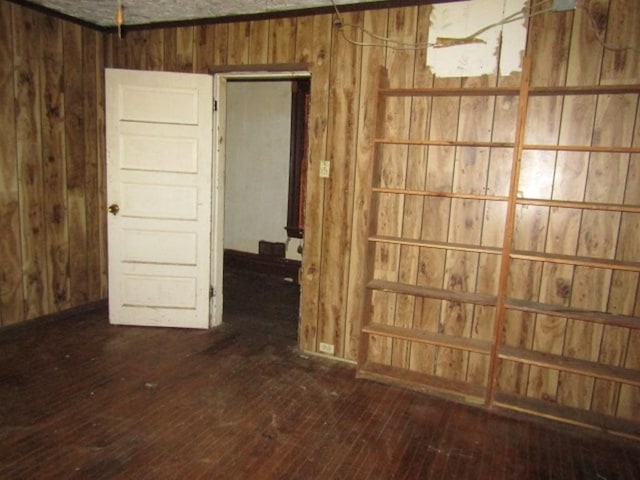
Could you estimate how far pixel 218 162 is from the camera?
11.7ft

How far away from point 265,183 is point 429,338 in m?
3.59

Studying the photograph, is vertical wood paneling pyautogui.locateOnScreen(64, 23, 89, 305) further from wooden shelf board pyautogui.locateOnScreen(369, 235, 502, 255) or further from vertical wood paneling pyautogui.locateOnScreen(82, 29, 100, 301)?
wooden shelf board pyautogui.locateOnScreen(369, 235, 502, 255)

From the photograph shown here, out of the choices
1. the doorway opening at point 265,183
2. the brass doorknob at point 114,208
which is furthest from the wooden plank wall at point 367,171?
the doorway opening at point 265,183

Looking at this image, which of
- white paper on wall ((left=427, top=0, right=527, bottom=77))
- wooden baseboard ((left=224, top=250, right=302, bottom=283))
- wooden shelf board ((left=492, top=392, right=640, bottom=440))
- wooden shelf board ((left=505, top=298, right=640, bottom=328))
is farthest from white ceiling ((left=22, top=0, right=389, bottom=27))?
wooden baseboard ((left=224, top=250, right=302, bottom=283))

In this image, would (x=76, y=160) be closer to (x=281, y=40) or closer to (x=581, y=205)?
(x=281, y=40)

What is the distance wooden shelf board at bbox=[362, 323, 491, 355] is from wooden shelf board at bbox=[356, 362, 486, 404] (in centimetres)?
28

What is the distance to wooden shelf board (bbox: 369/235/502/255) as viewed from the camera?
2.63 meters

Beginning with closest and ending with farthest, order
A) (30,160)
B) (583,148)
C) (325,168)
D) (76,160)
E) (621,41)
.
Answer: (583,148)
(621,41)
(325,168)
(30,160)
(76,160)

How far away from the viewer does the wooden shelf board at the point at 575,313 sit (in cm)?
239

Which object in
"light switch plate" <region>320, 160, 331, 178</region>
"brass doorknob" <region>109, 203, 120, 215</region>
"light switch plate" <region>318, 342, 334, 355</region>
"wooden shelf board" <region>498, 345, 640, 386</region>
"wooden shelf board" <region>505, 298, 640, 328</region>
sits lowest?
"light switch plate" <region>318, 342, 334, 355</region>

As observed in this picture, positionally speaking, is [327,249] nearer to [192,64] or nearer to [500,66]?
[500,66]

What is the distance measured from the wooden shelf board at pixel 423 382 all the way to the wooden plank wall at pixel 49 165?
2.65 m

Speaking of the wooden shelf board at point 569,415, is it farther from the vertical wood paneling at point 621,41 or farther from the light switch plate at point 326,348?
the vertical wood paneling at point 621,41

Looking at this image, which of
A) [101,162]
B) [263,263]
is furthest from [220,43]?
[263,263]
